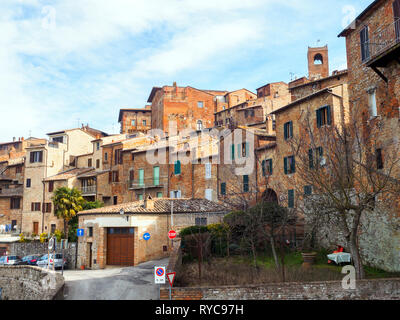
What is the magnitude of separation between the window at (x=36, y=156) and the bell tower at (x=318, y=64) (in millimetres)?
41087

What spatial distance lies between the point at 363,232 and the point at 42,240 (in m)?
34.3

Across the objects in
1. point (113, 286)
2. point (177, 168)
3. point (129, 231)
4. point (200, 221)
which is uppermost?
point (177, 168)

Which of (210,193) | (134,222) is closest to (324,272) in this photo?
(134,222)

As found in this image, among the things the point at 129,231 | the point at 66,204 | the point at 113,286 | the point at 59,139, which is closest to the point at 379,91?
the point at 113,286

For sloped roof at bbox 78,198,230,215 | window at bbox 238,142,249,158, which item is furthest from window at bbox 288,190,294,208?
window at bbox 238,142,249,158

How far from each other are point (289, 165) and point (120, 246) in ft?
49.1

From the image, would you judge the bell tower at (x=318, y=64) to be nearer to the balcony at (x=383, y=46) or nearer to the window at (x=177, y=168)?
the window at (x=177, y=168)

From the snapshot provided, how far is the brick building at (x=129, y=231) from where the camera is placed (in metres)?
27.4

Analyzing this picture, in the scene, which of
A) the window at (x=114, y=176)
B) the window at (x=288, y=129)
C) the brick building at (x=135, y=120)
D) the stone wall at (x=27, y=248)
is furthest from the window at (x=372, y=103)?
the brick building at (x=135, y=120)

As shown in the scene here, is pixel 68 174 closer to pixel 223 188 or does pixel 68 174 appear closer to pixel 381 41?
pixel 223 188

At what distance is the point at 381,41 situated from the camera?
782 inches

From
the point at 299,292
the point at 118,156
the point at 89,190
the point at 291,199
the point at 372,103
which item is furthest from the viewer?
the point at 118,156

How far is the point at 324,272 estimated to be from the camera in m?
19.2
